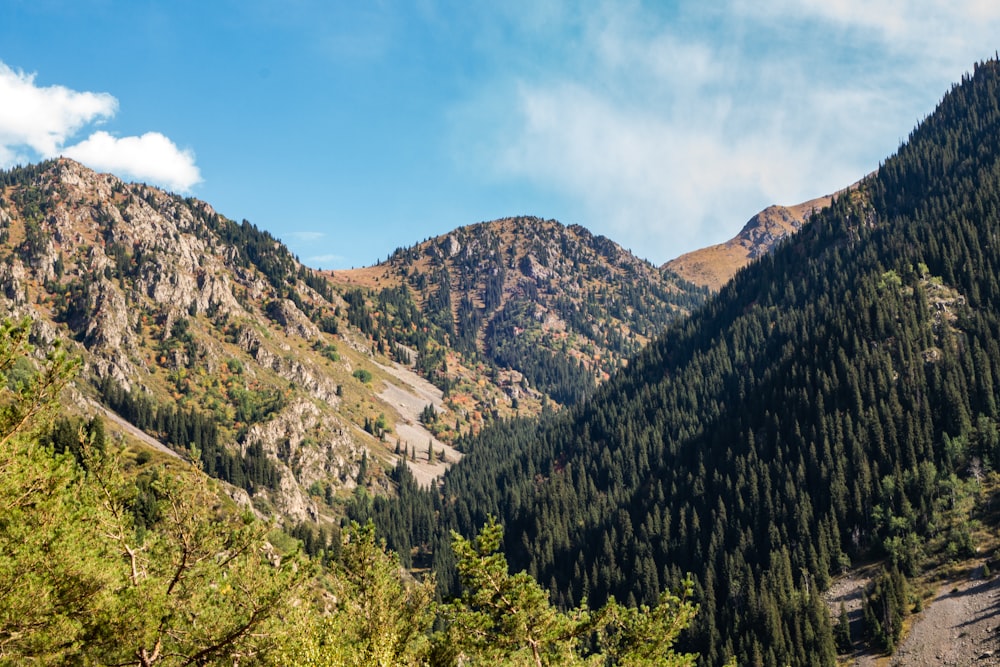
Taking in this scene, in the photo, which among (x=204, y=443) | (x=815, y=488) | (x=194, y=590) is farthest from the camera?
(x=204, y=443)

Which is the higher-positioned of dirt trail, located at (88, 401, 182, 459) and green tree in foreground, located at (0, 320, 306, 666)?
dirt trail, located at (88, 401, 182, 459)

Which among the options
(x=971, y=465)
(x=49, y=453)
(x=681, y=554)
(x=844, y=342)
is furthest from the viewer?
(x=844, y=342)

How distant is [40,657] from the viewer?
62.5ft

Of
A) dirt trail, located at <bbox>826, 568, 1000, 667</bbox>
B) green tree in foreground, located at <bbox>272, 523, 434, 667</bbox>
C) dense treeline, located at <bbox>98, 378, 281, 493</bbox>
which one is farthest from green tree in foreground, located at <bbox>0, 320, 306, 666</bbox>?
dense treeline, located at <bbox>98, 378, 281, 493</bbox>

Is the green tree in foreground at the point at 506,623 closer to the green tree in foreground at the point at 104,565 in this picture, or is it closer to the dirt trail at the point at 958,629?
the green tree in foreground at the point at 104,565

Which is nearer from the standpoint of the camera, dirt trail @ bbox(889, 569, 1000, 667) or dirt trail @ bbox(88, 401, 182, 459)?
dirt trail @ bbox(889, 569, 1000, 667)

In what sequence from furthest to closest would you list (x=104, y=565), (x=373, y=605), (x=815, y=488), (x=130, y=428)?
(x=130, y=428) → (x=815, y=488) → (x=373, y=605) → (x=104, y=565)

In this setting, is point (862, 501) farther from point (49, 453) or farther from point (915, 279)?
point (49, 453)

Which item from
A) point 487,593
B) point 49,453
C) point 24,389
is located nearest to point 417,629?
point 487,593

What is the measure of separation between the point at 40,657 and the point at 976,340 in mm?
188326

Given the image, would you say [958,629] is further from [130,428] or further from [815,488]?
[130,428]

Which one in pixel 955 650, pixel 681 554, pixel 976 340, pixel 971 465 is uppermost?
pixel 976 340

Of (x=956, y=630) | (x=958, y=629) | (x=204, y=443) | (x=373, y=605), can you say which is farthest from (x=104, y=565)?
(x=204, y=443)

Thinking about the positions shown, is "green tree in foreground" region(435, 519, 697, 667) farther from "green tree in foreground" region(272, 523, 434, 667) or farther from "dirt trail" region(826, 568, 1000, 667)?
"dirt trail" region(826, 568, 1000, 667)
